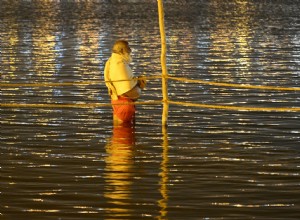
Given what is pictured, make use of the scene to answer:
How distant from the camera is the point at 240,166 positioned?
36.8 feet

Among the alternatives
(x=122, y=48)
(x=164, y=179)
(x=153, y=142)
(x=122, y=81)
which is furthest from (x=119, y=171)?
(x=122, y=48)

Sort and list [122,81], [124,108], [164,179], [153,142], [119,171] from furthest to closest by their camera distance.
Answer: [124,108], [122,81], [153,142], [119,171], [164,179]

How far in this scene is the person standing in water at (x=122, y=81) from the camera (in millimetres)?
13531

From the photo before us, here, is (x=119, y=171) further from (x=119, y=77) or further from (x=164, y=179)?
(x=119, y=77)

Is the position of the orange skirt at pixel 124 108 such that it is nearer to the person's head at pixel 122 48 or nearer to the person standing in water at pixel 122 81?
the person standing in water at pixel 122 81

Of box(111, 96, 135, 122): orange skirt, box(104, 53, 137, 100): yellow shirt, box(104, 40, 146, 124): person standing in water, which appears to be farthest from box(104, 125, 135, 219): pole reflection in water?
box(104, 53, 137, 100): yellow shirt

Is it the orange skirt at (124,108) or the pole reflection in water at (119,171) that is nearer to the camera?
the pole reflection in water at (119,171)

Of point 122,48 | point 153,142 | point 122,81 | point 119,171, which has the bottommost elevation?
point 153,142

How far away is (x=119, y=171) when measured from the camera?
11.0m

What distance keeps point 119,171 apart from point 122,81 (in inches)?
105

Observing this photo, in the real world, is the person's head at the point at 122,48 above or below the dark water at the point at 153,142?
above

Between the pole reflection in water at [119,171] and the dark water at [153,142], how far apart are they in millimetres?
11

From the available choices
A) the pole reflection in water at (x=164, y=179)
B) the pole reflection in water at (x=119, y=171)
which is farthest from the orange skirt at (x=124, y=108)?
the pole reflection in water at (x=164, y=179)

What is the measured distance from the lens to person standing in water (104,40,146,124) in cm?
1353
